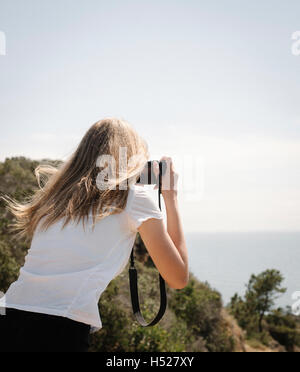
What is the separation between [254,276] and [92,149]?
129 ft

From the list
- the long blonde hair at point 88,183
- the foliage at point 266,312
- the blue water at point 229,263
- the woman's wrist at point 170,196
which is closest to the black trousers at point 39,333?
the long blonde hair at point 88,183

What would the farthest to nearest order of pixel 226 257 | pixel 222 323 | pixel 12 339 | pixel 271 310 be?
pixel 271 310 → pixel 226 257 → pixel 222 323 → pixel 12 339

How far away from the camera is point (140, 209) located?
161 cm

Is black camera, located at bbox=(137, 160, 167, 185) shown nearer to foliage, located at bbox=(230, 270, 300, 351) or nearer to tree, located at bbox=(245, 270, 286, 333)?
foliage, located at bbox=(230, 270, 300, 351)

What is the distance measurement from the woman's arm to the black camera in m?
0.13

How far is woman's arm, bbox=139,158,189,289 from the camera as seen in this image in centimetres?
162

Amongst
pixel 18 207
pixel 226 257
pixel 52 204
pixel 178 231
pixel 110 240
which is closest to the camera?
pixel 110 240

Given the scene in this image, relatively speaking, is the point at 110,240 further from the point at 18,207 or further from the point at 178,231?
the point at 18,207

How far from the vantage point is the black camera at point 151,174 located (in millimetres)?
1926

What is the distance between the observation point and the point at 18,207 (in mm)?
1976

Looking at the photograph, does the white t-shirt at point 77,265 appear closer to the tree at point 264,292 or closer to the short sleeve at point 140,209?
the short sleeve at point 140,209

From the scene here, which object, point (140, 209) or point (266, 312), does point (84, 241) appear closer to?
point (140, 209)

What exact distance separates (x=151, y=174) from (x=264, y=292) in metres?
38.7
